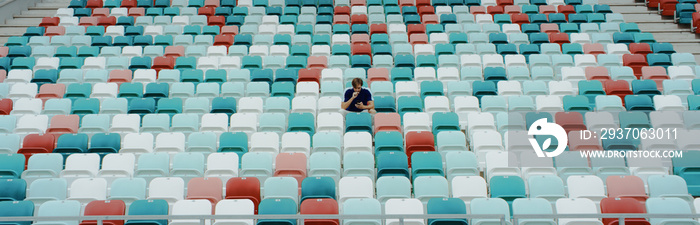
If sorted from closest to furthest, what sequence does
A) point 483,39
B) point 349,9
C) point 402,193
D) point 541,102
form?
1. point 402,193
2. point 541,102
3. point 483,39
4. point 349,9

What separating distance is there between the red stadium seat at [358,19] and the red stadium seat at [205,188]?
6.57 meters

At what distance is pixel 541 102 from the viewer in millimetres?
8297

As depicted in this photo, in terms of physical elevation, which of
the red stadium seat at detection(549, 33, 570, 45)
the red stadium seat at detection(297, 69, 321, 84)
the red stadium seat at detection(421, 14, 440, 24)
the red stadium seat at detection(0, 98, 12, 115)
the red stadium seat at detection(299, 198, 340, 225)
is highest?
the red stadium seat at detection(421, 14, 440, 24)

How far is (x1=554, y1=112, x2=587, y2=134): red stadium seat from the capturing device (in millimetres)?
7617

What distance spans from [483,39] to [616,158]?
178 inches

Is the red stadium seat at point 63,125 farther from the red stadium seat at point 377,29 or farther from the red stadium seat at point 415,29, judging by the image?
the red stadium seat at point 415,29

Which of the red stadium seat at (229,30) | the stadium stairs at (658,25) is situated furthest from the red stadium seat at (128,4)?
the stadium stairs at (658,25)

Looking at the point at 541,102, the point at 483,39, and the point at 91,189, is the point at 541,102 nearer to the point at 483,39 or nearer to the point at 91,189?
the point at 483,39

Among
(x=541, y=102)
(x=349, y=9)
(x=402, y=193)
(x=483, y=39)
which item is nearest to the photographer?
(x=402, y=193)

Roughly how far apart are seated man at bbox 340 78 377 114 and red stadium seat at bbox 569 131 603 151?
2.51 m

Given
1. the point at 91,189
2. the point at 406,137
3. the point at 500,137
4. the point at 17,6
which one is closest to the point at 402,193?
the point at 406,137

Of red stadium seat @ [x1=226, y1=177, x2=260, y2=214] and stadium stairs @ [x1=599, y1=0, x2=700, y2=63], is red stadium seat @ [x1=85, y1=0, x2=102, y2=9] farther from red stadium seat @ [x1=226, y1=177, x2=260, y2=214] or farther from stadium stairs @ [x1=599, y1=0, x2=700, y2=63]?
stadium stairs @ [x1=599, y1=0, x2=700, y2=63]

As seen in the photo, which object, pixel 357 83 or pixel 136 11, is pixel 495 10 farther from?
pixel 136 11

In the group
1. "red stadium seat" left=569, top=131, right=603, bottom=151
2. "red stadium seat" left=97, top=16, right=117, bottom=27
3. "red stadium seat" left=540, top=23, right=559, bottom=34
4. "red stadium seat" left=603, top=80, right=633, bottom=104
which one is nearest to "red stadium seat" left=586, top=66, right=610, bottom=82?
"red stadium seat" left=603, top=80, right=633, bottom=104
